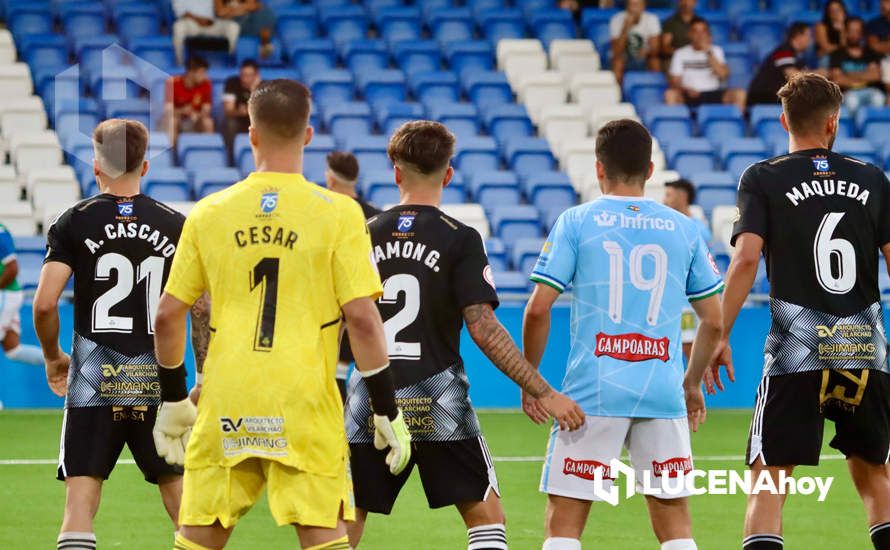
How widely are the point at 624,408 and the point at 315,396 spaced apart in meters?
1.44

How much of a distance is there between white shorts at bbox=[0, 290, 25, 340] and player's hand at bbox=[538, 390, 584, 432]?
856 cm

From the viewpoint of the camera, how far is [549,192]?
17.0 metres

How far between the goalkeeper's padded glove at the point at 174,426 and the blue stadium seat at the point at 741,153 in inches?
538

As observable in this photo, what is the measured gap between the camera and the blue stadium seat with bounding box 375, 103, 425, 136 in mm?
17484

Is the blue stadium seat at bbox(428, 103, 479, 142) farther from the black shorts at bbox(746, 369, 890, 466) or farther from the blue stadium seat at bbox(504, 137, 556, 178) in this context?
the black shorts at bbox(746, 369, 890, 466)

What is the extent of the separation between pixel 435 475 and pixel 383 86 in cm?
1308

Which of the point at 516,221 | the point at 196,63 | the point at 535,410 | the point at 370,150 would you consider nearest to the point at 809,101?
the point at 535,410

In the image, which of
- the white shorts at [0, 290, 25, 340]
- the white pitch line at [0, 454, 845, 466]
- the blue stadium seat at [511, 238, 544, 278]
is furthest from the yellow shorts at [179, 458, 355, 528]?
the blue stadium seat at [511, 238, 544, 278]

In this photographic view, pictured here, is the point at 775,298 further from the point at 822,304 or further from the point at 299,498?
the point at 299,498

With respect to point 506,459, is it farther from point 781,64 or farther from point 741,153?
point 781,64

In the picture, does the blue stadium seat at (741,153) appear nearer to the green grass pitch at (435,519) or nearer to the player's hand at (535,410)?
the green grass pitch at (435,519)

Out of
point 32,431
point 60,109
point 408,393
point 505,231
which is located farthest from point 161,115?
point 408,393

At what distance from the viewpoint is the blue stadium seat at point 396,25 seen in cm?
1934

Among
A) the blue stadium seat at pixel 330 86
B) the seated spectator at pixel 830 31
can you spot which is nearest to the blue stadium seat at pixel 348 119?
the blue stadium seat at pixel 330 86
